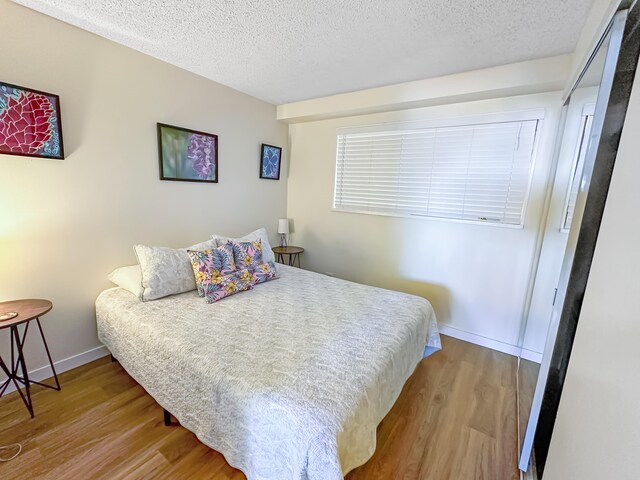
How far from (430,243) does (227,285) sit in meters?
1.98

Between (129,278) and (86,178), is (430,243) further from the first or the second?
(86,178)

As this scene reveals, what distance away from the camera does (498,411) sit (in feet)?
5.95

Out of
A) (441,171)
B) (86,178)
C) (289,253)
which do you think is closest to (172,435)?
(86,178)

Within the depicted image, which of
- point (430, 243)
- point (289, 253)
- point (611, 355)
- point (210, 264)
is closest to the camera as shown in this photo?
point (611, 355)

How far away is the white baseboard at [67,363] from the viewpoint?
1876mm

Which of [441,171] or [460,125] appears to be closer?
[460,125]

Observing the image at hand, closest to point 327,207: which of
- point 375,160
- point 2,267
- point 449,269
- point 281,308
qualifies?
point 375,160

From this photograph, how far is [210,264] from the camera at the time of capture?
2111 mm

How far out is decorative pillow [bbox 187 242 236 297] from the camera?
6.75ft

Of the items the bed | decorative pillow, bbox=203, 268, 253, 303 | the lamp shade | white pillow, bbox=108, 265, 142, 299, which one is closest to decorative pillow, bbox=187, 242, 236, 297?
decorative pillow, bbox=203, 268, 253, 303

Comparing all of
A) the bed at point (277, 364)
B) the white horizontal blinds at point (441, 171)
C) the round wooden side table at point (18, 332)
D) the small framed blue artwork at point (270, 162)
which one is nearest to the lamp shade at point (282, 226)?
the small framed blue artwork at point (270, 162)

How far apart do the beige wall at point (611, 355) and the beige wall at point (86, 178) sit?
278 cm

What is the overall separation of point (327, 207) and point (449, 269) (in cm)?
156

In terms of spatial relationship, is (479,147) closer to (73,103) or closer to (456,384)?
(456,384)
